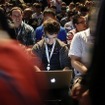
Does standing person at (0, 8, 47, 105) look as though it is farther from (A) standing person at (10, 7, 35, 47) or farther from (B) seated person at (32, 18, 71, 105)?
(A) standing person at (10, 7, 35, 47)

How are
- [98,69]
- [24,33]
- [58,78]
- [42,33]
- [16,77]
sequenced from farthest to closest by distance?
[42,33] → [24,33] → [58,78] → [98,69] → [16,77]

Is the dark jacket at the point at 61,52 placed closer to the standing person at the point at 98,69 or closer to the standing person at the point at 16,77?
the standing person at the point at 98,69

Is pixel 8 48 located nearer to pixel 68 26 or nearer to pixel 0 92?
pixel 0 92

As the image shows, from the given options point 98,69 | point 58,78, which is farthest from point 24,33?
point 98,69

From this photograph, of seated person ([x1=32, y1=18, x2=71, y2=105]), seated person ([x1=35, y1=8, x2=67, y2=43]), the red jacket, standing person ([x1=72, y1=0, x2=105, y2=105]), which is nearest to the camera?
the red jacket

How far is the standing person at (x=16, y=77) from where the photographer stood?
118cm

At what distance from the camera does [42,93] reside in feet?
4.45

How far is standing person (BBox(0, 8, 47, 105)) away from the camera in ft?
3.88

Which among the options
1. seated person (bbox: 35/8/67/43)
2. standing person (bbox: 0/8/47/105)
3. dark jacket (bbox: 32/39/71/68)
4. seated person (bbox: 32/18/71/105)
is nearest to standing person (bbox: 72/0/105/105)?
standing person (bbox: 0/8/47/105)

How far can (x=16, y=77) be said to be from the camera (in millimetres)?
1195

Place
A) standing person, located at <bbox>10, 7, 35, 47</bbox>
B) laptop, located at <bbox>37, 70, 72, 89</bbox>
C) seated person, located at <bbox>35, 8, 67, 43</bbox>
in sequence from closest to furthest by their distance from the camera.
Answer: laptop, located at <bbox>37, 70, 72, 89</bbox>
standing person, located at <bbox>10, 7, 35, 47</bbox>
seated person, located at <bbox>35, 8, 67, 43</bbox>

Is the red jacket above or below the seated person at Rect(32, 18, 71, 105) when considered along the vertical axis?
above

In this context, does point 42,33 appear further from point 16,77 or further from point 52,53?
point 16,77

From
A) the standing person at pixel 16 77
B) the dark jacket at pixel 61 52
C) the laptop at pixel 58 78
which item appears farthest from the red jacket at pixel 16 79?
the dark jacket at pixel 61 52
